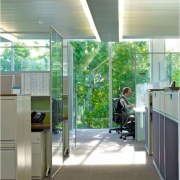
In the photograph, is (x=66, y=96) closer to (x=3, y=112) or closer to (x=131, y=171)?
(x=131, y=171)

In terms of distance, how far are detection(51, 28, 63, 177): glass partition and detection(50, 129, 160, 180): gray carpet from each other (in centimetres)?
24

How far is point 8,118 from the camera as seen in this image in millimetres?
3734

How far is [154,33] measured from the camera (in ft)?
37.4

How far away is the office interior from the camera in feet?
12.6

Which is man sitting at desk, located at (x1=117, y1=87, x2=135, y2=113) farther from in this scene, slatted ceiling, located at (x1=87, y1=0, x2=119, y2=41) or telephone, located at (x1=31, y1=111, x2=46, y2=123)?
telephone, located at (x1=31, y1=111, x2=46, y2=123)

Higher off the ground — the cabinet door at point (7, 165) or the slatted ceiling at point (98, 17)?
the slatted ceiling at point (98, 17)

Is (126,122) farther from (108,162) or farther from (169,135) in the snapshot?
(169,135)

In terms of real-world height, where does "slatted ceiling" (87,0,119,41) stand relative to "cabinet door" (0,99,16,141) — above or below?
above

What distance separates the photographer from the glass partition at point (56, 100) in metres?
5.36

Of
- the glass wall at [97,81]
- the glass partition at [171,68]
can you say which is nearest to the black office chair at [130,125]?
the glass partition at [171,68]

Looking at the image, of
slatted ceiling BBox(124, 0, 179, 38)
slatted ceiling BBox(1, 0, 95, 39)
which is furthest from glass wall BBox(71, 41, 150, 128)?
slatted ceiling BBox(1, 0, 95, 39)

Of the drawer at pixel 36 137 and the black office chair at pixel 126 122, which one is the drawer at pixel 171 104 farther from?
the black office chair at pixel 126 122

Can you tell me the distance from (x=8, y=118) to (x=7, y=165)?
44 cm

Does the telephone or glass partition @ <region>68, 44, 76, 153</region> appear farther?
glass partition @ <region>68, 44, 76, 153</region>
